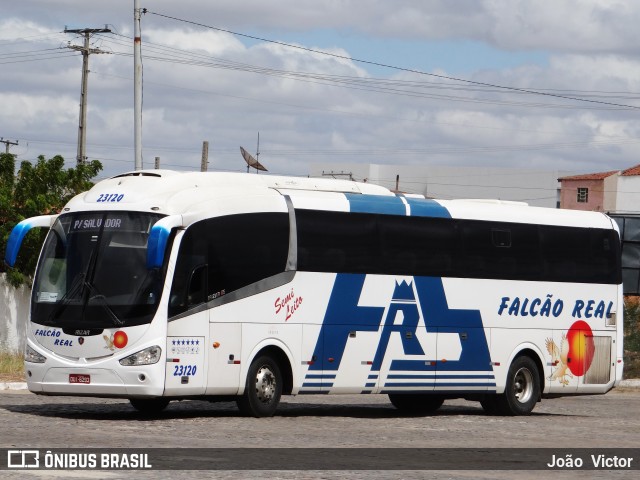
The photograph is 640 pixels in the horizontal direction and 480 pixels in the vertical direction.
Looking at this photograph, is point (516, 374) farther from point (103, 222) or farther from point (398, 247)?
point (103, 222)

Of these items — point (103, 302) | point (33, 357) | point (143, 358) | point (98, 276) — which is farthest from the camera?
point (33, 357)

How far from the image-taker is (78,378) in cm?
1922

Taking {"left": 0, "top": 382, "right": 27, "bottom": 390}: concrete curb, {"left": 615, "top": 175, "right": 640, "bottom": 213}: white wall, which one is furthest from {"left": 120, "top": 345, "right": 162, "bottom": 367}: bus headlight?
{"left": 615, "top": 175, "right": 640, "bottom": 213}: white wall

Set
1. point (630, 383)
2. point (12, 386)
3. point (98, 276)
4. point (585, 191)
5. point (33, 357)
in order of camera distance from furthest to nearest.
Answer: point (585, 191) → point (630, 383) → point (12, 386) → point (33, 357) → point (98, 276)

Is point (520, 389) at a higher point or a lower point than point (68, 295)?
lower

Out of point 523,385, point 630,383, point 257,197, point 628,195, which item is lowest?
point 630,383

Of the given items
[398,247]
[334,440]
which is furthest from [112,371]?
[398,247]

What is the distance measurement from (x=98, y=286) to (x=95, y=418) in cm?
184

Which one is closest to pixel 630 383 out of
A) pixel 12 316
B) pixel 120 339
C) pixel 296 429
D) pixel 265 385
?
pixel 12 316

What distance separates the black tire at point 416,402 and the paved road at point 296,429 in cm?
27

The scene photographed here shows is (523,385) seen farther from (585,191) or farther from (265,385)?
(585,191)

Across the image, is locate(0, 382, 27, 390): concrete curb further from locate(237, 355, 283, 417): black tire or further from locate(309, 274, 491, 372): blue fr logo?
locate(309, 274, 491, 372): blue fr logo

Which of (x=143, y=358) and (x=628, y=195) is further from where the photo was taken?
(x=628, y=195)

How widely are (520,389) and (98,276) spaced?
886 centimetres
